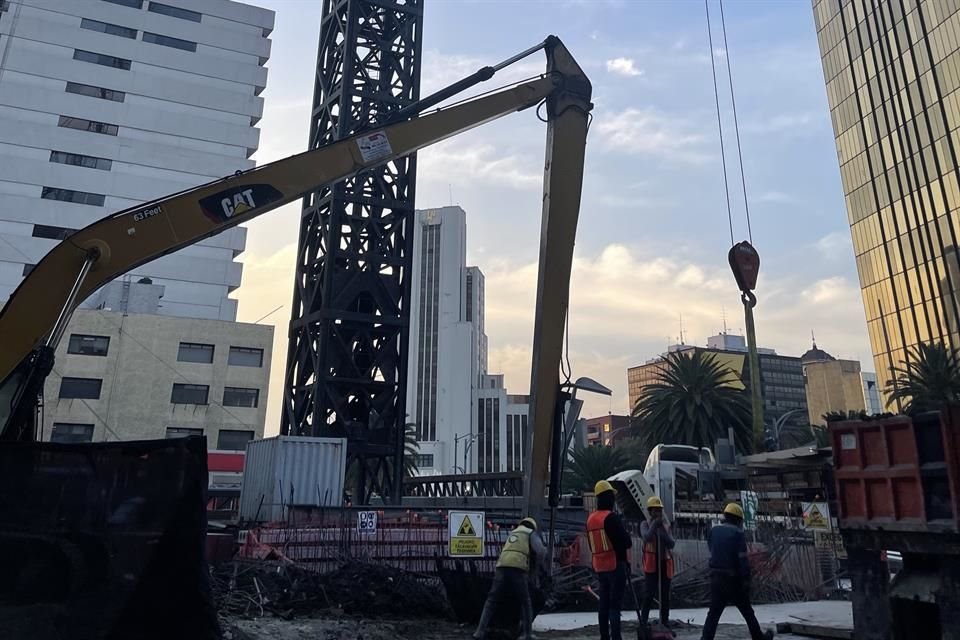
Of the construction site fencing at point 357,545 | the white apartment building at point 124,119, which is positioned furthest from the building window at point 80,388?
the construction site fencing at point 357,545

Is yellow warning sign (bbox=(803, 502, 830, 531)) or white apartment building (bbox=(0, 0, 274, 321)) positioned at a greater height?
white apartment building (bbox=(0, 0, 274, 321))

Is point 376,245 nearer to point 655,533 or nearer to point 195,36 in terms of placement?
point 655,533

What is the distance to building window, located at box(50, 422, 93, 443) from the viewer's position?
42.9m

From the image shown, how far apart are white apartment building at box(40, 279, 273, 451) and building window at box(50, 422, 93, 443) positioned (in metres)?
0.05

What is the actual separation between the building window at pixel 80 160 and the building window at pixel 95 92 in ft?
19.6

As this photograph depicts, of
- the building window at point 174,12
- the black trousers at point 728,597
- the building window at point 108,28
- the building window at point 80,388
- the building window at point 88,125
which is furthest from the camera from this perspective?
the building window at point 174,12

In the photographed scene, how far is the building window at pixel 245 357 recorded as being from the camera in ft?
157

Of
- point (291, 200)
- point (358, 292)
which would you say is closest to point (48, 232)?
point (358, 292)

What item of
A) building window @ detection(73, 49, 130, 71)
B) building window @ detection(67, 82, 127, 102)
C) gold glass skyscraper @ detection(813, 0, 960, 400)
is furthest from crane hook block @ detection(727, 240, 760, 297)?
building window @ detection(73, 49, 130, 71)

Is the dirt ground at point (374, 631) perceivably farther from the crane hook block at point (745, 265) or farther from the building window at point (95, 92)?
the building window at point (95, 92)

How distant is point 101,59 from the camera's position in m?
64.5

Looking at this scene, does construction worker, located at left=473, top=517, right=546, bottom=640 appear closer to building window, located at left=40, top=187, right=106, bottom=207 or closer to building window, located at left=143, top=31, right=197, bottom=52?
building window, located at left=40, top=187, right=106, bottom=207

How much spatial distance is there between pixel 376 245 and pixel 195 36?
2315 inches

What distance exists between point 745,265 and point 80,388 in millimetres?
41786
